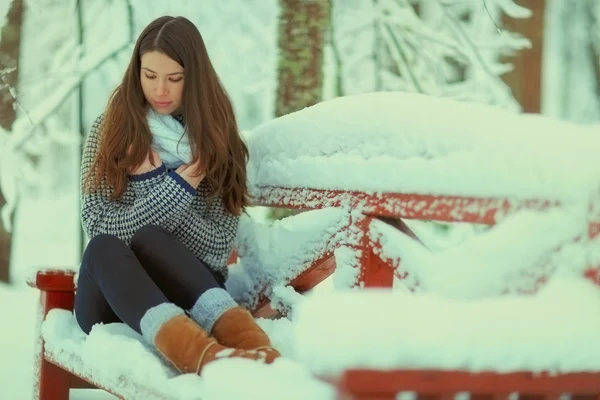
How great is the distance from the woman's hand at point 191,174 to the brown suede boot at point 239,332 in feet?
1.35

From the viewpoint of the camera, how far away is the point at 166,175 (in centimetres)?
194

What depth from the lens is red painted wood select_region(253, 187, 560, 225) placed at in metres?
1.37

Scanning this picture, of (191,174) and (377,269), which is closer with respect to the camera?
(377,269)

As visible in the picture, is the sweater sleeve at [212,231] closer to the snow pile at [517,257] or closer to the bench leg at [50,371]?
the bench leg at [50,371]

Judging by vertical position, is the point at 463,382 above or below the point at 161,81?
below

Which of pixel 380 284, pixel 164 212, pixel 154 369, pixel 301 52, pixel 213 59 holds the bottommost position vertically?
pixel 154 369

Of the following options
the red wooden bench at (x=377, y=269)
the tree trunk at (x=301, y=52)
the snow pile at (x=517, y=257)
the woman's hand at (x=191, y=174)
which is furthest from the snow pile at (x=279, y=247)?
the tree trunk at (x=301, y=52)

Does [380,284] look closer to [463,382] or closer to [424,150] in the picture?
[424,150]

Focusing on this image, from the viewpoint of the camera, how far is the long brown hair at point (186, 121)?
1939mm

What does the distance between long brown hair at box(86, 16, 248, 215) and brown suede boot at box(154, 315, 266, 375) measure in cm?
55

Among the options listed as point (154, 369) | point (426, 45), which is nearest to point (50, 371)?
point (154, 369)

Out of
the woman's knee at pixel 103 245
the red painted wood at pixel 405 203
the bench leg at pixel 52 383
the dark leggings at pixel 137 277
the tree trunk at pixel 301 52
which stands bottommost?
the bench leg at pixel 52 383

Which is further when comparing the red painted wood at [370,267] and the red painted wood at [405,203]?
the red painted wood at [370,267]

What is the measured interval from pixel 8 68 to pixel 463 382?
4.29 meters
